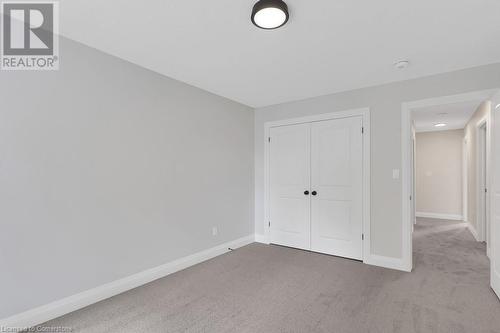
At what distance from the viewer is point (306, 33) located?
2174mm

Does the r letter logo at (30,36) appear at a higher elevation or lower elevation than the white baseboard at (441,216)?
higher

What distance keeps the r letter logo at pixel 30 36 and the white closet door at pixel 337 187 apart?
330cm

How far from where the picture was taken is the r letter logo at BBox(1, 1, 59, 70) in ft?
6.27

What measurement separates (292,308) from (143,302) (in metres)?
1.41

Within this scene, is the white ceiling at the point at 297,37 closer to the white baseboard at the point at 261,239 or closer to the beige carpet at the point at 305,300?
the beige carpet at the point at 305,300

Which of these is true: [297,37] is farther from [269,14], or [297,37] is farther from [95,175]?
[95,175]

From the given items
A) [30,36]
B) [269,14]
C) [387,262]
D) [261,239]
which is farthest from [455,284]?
[30,36]

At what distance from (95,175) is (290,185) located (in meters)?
2.84

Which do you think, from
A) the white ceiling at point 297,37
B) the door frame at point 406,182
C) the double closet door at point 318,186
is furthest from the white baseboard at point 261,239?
the white ceiling at point 297,37

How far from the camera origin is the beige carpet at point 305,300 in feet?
6.68

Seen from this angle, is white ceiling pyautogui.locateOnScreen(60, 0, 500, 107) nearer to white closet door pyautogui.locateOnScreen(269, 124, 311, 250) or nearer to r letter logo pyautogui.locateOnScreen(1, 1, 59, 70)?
r letter logo pyautogui.locateOnScreen(1, 1, 59, 70)

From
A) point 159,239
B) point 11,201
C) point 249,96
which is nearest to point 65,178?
point 11,201

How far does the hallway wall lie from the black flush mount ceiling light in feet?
22.8

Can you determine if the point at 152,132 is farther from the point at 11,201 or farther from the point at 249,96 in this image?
the point at 249,96
